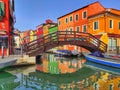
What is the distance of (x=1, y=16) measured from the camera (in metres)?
22.5

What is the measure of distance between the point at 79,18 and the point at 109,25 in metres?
7.96

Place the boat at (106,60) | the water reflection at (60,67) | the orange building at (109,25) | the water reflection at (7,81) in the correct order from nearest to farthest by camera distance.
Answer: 1. the water reflection at (7,81)
2. the boat at (106,60)
3. the water reflection at (60,67)
4. the orange building at (109,25)

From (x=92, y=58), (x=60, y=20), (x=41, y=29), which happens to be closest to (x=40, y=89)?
(x=92, y=58)

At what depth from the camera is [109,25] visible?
30453 mm

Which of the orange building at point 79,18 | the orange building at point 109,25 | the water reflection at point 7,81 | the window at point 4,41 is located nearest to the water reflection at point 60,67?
the water reflection at point 7,81

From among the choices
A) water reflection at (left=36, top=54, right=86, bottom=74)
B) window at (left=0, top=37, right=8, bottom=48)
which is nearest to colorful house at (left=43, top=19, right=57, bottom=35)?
water reflection at (left=36, top=54, right=86, bottom=74)

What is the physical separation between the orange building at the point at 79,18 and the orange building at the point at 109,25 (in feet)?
6.60

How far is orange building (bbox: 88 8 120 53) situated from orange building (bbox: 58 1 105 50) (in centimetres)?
201

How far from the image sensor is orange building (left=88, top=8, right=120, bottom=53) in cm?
2992

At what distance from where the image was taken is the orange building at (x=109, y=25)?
29922mm

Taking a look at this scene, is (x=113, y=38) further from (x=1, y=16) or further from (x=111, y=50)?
(x=1, y=16)

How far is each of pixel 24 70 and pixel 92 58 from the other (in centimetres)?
844

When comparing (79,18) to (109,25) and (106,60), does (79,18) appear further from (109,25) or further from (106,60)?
(106,60)

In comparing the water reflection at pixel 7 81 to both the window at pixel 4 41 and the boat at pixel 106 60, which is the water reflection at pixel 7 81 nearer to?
the window at pixel 4 41
